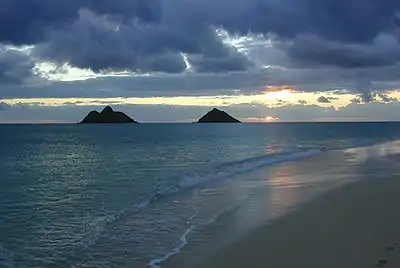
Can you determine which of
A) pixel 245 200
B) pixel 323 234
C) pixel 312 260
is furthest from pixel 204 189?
pixel 312 260

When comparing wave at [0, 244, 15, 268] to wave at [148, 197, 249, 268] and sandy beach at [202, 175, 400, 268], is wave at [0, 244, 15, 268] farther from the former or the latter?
sandy beach at [202, 175, 400, 268]

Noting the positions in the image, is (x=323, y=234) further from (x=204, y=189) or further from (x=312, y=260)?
(x=204, y=189)

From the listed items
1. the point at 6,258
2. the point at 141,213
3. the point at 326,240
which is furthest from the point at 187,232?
the point at 6,258

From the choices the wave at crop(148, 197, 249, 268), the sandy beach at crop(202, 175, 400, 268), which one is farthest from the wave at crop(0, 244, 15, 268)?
the sandy beach at crop(202, 175, 400, 268)

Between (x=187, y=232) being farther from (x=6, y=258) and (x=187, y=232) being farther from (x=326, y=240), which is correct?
(x=6, y=258)

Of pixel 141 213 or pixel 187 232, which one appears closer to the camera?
pixel 187 232

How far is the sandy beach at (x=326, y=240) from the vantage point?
10938mm

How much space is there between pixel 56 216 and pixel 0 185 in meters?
14.4

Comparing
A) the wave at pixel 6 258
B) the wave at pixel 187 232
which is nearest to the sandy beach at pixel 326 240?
the wave at pixel 187 232

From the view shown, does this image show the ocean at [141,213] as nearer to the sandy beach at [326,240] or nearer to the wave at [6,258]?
the wave at [6,258]

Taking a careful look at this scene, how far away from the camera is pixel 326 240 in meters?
12.6

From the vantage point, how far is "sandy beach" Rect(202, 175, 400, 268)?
35.9 feet

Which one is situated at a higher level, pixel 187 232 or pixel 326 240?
Answer: pixel 326 240

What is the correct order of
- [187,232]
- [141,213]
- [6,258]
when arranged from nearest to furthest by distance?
1. [6,258]
2. [187,232]
3. [141,213]
